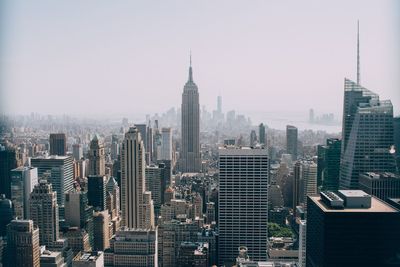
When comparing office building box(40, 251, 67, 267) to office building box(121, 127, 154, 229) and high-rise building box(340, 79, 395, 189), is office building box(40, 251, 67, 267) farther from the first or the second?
high-rise building box(340, 79, 395, 189)

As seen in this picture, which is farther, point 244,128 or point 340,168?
point 244,128

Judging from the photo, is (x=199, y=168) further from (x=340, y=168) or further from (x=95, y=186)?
(x=340, y=168)

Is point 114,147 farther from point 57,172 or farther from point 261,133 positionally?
point 261,133

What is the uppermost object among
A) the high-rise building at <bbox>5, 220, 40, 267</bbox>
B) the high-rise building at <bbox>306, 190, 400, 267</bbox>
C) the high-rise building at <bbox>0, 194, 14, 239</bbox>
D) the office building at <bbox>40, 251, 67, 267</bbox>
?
the high-rise building at <bbox>306, 190, 400, 267</bbox>

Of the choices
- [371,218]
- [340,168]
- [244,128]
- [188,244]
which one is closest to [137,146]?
[188,244]

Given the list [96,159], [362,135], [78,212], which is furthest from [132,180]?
[362,135]

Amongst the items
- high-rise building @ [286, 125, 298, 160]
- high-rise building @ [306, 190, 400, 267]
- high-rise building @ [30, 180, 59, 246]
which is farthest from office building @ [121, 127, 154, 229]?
high-rise building @ [286, 125, 298, 160]
